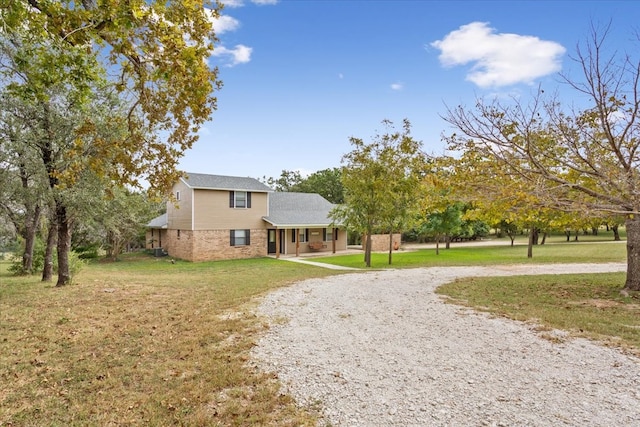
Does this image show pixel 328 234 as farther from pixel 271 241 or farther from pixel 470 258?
pixel 470 258

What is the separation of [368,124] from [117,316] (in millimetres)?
14008

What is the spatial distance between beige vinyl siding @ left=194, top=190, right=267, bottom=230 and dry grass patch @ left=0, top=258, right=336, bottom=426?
14075 millimetres

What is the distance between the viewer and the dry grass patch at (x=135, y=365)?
361 cm

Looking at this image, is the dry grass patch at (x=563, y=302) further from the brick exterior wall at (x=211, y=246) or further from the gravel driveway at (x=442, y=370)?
the brick exterior wall at (x=211, y=246)

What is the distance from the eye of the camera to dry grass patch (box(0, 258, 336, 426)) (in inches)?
142

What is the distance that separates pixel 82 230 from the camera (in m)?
23.8

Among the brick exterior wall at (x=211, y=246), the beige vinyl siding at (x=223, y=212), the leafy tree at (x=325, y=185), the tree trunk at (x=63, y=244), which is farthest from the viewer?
the leafy tree at (x=325, y=185)

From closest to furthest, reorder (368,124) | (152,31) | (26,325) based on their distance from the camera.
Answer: (152,31) → (26,325) → (368,124)

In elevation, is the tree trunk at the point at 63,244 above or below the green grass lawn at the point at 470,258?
above

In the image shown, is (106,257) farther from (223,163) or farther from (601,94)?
(601,94)

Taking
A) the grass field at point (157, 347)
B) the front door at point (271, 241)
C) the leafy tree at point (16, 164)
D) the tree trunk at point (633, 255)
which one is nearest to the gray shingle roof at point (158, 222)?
the front door at point (271, 241)

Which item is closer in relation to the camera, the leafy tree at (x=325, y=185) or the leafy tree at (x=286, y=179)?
the leafy tree at (x=325, y=185)

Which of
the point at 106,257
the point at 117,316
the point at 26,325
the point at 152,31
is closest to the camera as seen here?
the point at 152,31

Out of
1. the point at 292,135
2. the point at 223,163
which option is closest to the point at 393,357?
the point at 292,135
